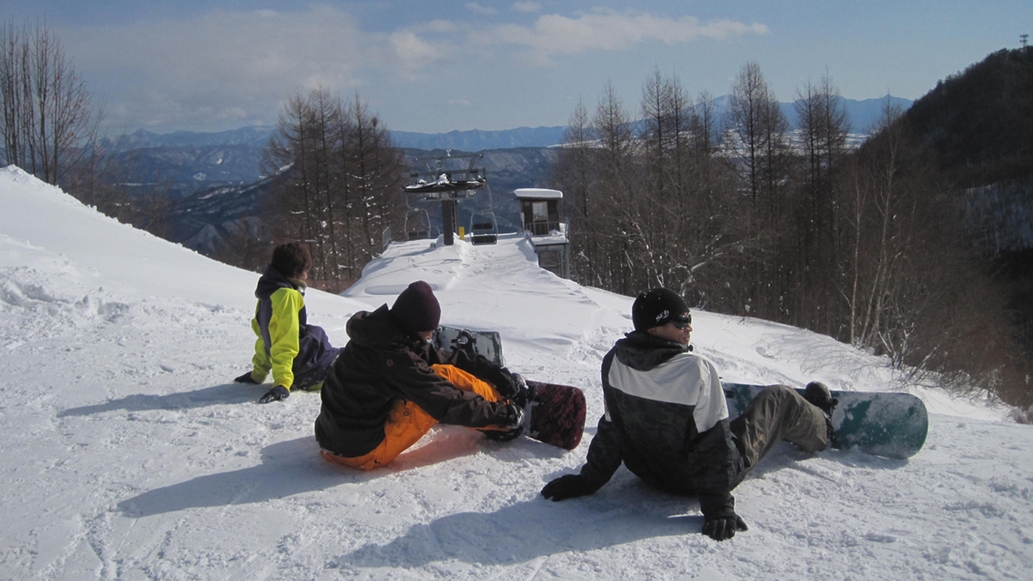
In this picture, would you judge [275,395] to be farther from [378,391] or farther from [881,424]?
[881,424]

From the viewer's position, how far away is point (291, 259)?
4.91m

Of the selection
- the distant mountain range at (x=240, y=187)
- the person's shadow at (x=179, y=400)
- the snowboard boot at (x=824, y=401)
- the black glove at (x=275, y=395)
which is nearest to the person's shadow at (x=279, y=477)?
the black glove at (x=275, y=395)

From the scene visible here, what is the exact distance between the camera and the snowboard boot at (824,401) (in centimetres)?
391

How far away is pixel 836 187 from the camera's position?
1497 inches

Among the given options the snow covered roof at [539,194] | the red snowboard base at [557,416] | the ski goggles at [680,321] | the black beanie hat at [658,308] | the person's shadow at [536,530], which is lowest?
the person's shadow at [536,530]

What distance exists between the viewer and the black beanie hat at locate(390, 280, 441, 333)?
347 centimetres

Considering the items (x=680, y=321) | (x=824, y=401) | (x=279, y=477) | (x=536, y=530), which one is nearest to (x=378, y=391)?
(x=279, y=477)

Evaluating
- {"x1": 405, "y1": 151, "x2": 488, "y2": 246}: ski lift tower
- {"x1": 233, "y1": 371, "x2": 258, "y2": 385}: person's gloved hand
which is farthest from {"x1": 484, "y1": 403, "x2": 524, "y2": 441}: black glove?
{"x1": 405, "y1": 151, "x2": 488, "y2": 246}: ski lift tower

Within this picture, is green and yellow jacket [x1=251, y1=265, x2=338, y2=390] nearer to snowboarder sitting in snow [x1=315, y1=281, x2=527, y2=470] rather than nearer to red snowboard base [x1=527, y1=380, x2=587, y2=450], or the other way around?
snowboarder sitting in snow [x1=315, y1=281, x2=527, y2=470]

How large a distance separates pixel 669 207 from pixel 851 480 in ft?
94.1

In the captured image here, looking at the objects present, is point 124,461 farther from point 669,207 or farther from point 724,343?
point 669,207

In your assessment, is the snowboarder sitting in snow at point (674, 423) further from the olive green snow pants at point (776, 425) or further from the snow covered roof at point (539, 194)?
the snow covered roof at point (539, 194)

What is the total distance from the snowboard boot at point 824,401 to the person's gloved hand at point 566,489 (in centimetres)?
153

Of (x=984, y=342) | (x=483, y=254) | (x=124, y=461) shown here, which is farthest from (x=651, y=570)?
(x=984, y=342)
